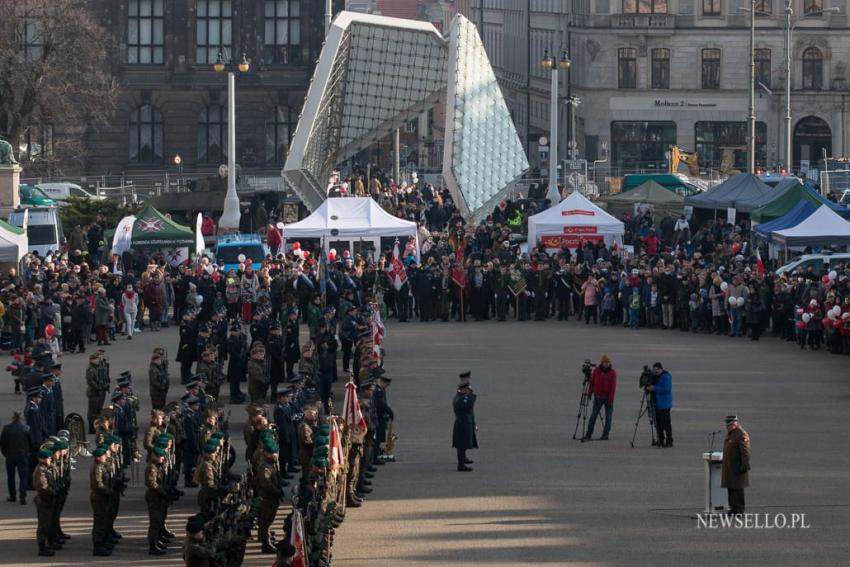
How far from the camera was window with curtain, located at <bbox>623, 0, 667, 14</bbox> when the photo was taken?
292ft

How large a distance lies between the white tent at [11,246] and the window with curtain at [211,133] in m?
36.5

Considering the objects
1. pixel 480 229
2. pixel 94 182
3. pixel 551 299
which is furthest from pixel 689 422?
pixel 94 182

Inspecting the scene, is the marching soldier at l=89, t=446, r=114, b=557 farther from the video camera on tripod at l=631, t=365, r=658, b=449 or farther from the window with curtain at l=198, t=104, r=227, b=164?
the window with curtain at l=198, t=104, r=227, b=164

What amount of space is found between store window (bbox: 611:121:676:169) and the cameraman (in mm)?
60815

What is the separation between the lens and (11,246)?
4462 centimetres

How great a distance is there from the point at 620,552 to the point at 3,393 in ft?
49.3

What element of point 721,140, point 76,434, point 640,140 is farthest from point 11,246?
point 721,140

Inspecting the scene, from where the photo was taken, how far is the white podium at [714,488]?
23719mm

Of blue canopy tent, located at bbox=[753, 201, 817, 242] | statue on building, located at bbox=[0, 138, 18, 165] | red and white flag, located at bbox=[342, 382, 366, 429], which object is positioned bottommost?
red and white flag, located at bbox=[342, 382, 366, 429]

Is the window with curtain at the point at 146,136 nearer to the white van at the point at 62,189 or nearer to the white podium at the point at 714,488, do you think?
the white van at the point at 62,189

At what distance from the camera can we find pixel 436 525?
77.9ft

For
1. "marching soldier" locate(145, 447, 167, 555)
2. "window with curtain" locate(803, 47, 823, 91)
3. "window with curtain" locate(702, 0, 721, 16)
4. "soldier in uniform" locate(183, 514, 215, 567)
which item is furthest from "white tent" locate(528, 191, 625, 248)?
"window with curtain" locate(803, 47, 823, 91)

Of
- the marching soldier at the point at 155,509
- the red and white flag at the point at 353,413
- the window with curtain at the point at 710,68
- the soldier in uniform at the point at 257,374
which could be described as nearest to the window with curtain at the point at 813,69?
the window with curtain at the point at 710,68

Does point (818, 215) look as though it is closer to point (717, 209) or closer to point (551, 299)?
point (551, 299)
